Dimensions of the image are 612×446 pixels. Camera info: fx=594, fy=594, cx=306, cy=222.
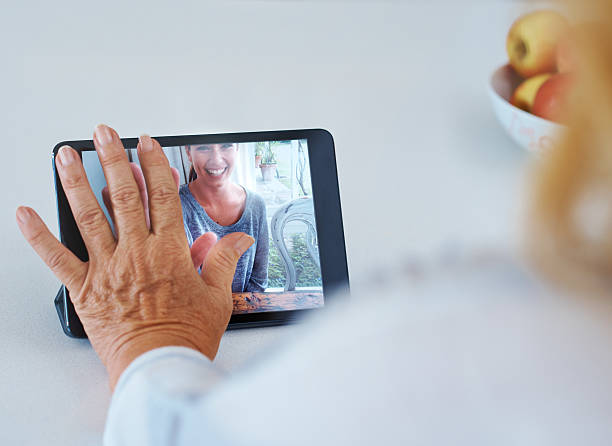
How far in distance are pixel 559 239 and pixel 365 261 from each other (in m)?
0.39

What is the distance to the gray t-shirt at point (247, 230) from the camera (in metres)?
0.55

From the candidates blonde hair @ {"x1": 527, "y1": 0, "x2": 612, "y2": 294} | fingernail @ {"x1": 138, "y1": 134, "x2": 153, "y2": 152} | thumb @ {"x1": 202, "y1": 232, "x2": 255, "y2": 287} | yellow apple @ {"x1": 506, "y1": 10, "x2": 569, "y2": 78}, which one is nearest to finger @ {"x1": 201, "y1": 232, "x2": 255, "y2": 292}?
thumb @ {"x1": 202, "y1": 232, "x2": 255, "y2": 287}

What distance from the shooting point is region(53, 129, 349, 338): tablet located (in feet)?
1.81

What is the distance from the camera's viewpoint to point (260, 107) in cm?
80

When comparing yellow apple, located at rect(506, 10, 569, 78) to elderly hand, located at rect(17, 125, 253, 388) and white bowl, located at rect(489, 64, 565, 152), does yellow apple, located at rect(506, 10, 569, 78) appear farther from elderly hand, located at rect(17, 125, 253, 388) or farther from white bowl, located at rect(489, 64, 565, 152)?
elderly hand, located at rect(17, 125, 253, 388)

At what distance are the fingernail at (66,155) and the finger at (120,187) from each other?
2 cm

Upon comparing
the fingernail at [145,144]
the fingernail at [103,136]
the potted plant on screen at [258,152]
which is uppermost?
the fingernail at [103,136]

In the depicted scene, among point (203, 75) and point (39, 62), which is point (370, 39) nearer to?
point (203, 75)

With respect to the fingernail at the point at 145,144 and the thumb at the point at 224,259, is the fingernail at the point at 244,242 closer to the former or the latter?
the thumb at the point at 224,259

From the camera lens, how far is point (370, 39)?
0.92 meters

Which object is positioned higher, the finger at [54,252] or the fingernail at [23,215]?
the fingernail at [23,215]

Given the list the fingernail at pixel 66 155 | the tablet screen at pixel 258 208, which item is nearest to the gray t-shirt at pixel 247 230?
the tablet screen at pixel 258 208

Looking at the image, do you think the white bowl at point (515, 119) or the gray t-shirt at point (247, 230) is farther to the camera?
the white bowl at point (515, 119)

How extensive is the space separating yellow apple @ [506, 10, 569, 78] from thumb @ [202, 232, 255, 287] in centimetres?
45
